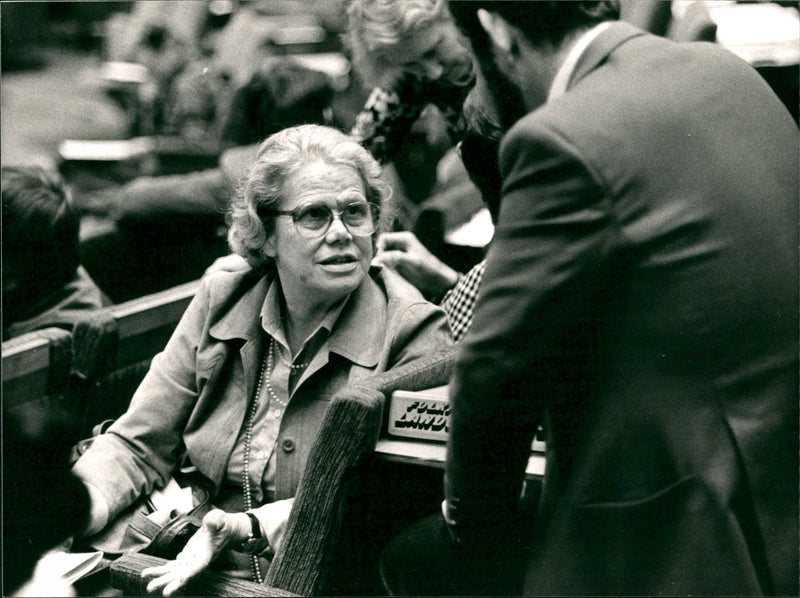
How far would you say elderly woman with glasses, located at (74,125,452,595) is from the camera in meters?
2.17

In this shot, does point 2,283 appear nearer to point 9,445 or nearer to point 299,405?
point 9,445

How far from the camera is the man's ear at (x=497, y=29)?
56.1 inches

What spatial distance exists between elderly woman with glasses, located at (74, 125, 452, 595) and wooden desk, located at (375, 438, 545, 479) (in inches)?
12.7

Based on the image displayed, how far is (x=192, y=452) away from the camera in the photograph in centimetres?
224

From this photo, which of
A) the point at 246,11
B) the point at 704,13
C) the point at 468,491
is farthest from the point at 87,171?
the point at 468,491

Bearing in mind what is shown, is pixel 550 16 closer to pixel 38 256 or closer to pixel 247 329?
pixel 247 329

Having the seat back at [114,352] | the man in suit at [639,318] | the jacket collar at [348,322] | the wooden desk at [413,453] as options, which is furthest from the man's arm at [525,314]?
the seat back at [114,352]

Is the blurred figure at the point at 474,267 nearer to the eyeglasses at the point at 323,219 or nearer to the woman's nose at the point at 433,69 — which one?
the eyeglasses at the point at 323,219

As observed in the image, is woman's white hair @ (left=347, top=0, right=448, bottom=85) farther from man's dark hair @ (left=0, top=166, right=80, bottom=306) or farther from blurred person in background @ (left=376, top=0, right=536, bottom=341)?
man's dark hair @ (left=0, top=166, right=80, bottom=306)

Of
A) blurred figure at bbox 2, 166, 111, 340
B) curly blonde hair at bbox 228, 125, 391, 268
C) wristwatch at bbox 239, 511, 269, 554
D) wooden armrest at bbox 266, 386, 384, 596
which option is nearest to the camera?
wooden armrest at bbox 266, 386, 384, 596

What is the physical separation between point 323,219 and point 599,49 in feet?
3.22

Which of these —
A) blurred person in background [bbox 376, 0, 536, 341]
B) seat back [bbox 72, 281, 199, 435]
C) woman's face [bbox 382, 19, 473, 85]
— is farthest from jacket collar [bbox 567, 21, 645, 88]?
seat back [bbox 72, 281, 199, 435]

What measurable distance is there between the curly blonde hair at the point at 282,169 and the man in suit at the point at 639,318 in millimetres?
873

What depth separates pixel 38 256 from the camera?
2.91 m
